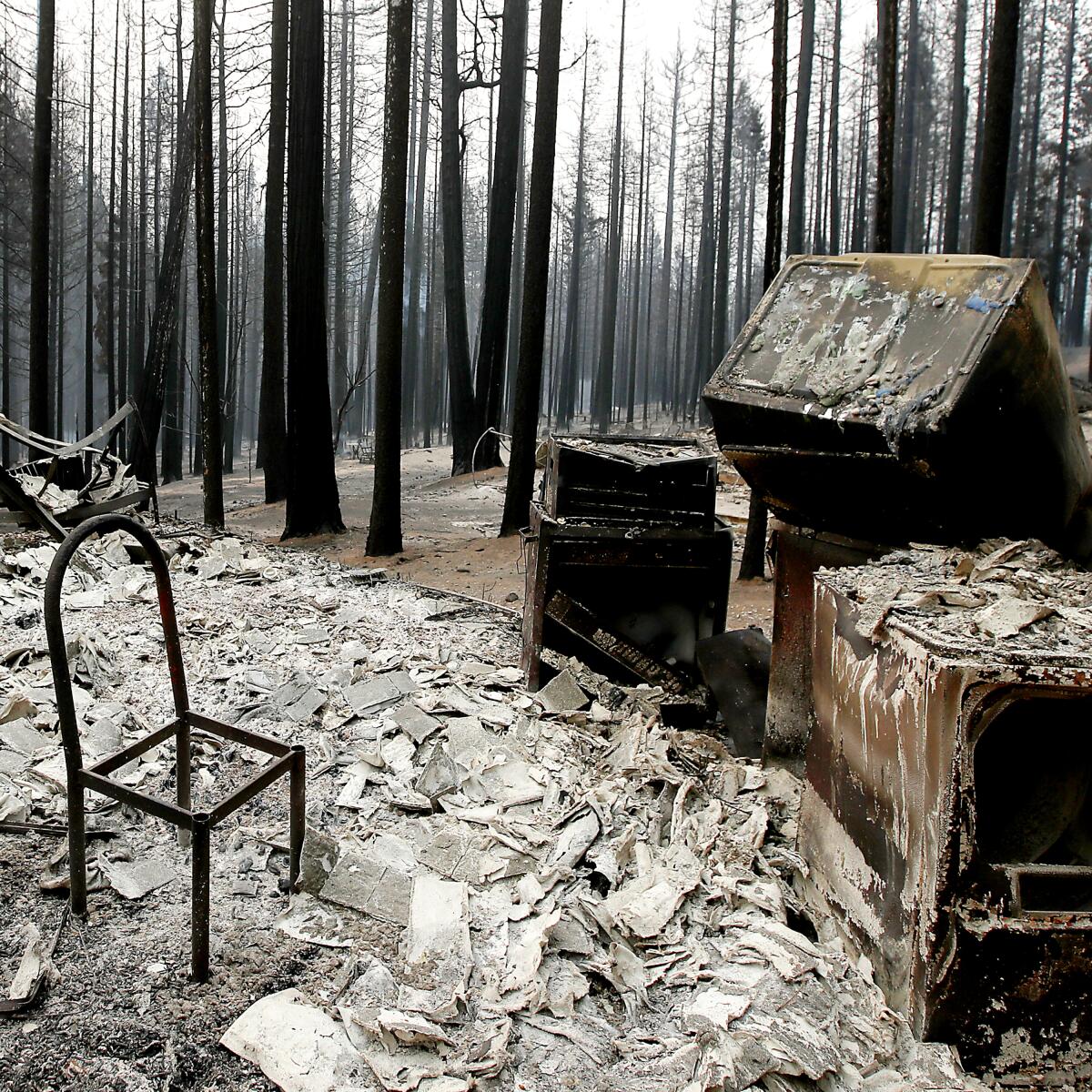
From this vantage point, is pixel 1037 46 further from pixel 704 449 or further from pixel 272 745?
pixel 272 745

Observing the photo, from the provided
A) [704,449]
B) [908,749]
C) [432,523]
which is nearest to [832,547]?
[704,449]

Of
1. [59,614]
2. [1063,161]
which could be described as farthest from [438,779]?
[1063,161]

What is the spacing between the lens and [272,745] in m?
3.31

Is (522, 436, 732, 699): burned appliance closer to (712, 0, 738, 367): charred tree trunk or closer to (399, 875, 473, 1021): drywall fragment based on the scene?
(399, 875, 473, 1021): drywall fragment

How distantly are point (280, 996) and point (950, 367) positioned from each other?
121 inches

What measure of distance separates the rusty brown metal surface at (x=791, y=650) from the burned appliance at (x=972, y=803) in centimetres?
140

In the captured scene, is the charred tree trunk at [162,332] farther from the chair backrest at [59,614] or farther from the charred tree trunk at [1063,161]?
the charred tree trunk at [1063,161]

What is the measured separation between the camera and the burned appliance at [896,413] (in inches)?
143

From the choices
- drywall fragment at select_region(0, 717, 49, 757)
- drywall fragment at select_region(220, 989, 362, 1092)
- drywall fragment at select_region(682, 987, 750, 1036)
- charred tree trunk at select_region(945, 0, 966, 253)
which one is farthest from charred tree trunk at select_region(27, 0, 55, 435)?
charred tree trunk at select_region(945, 0, 966, 253)

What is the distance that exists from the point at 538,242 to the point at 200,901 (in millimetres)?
9001

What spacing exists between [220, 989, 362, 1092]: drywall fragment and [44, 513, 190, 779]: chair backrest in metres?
0.93

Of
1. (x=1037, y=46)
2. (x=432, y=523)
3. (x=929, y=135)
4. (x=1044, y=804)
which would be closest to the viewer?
(x=1044, y=804)

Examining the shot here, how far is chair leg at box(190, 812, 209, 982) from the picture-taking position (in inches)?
108

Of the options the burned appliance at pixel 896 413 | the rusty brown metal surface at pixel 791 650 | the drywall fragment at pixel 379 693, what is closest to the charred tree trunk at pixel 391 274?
the drywall fragment at pixel 379 693
